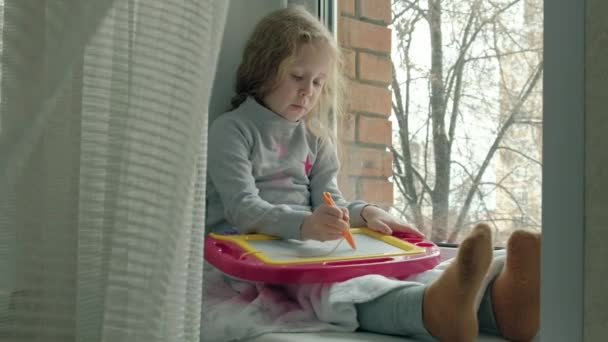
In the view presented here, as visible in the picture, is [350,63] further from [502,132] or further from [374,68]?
[502,132]

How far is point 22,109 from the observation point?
2.09ft

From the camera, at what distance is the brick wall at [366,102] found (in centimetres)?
145

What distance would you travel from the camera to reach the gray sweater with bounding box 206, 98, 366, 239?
121 cm

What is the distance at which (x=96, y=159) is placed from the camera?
65 centimetres

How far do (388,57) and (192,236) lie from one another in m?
0.87

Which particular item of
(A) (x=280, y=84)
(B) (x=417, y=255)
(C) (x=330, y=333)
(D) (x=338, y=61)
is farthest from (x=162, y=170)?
(D) (x=338, y=61)

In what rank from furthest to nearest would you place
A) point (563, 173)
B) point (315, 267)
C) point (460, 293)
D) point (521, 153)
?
point (521, 153), point (315, 267), point (460, 293), point (563, 173)

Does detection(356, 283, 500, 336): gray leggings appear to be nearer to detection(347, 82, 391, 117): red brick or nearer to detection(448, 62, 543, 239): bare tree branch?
detection(448, 62, 543, 239): bare tree branch

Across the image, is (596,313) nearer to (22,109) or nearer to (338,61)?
(22,109)

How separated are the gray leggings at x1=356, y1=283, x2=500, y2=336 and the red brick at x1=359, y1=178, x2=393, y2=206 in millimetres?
517

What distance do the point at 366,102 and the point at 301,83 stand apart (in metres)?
0.24

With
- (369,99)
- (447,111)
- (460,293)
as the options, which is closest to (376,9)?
(369,99)

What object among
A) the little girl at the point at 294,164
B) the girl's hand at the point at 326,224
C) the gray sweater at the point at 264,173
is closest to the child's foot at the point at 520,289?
the little girl at the point at 294,164

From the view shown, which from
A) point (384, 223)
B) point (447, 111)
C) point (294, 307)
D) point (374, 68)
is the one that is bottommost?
point (294, 307)
